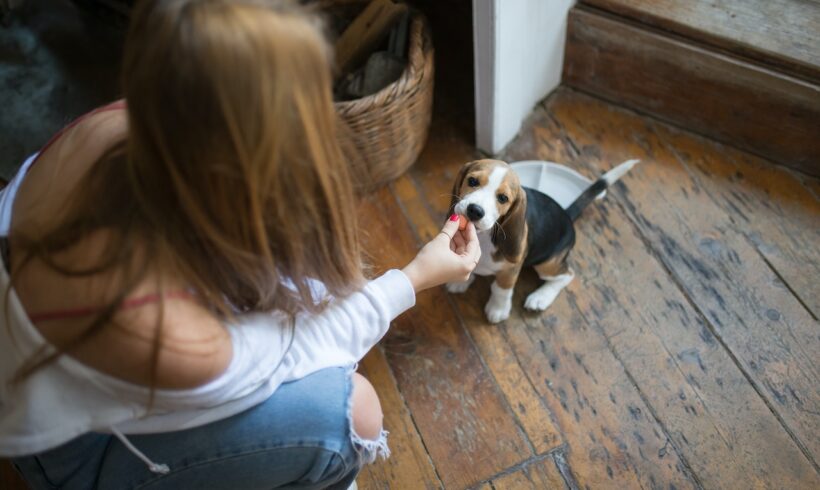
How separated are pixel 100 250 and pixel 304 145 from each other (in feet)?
0.83

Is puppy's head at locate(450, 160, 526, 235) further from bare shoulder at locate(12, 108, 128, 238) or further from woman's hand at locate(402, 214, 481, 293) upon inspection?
bare shoulder at locate(12, 108, 128, 238)

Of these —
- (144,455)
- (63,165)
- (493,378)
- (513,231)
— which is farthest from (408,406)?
(63,165)

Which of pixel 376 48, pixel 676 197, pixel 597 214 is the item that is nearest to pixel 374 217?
pixel 376 48

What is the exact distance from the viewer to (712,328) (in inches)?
52.7

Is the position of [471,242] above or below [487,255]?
above

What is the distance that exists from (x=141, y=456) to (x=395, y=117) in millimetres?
808

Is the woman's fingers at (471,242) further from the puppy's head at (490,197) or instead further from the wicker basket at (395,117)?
the wicker basket at (395,117)

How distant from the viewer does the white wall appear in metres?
1.32

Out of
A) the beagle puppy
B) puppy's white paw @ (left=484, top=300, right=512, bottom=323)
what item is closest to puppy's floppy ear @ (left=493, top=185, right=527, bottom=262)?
the beagle puppy

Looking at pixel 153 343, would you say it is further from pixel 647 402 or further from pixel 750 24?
pixel 750 24

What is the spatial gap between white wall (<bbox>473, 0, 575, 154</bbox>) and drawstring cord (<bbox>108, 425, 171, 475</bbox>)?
3.16 feet

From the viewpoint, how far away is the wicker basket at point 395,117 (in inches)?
51.3

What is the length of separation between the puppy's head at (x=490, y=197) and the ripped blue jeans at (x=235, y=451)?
339 mm

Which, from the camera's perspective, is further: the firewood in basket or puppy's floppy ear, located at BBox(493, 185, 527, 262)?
the firewood in basket
